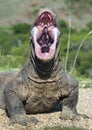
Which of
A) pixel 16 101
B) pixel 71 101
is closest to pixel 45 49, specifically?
pixel 16 101

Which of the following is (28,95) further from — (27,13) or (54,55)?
(27,13)

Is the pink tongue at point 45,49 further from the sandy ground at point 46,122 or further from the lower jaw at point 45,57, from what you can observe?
the sandy ground at point 46,122

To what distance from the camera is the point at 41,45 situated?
296 inches

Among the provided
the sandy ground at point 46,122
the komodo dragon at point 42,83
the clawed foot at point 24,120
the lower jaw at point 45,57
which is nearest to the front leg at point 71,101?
the komodo dragon at point 42,83

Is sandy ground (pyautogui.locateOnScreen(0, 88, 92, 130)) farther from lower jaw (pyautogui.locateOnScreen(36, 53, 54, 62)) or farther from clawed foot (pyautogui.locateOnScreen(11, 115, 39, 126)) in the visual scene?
lower jaw (pyautogui.locateOnScreen(36, 53, 54, 62))

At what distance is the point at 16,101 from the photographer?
7.59m

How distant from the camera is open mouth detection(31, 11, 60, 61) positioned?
Result: 24.2 ft

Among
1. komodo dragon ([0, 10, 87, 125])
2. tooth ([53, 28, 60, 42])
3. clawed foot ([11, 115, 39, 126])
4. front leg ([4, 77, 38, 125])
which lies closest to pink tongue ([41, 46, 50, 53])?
komodo dragon ([0, 10, 87, 125])

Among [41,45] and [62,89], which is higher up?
[41,45]

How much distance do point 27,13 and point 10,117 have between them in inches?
2855

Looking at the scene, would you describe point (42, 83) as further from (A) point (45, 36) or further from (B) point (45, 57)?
(A) point (45, 36)

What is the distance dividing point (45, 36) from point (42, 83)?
0.59 metres

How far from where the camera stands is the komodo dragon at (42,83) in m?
7.44

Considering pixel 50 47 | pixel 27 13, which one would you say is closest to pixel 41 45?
pixel 50 47
